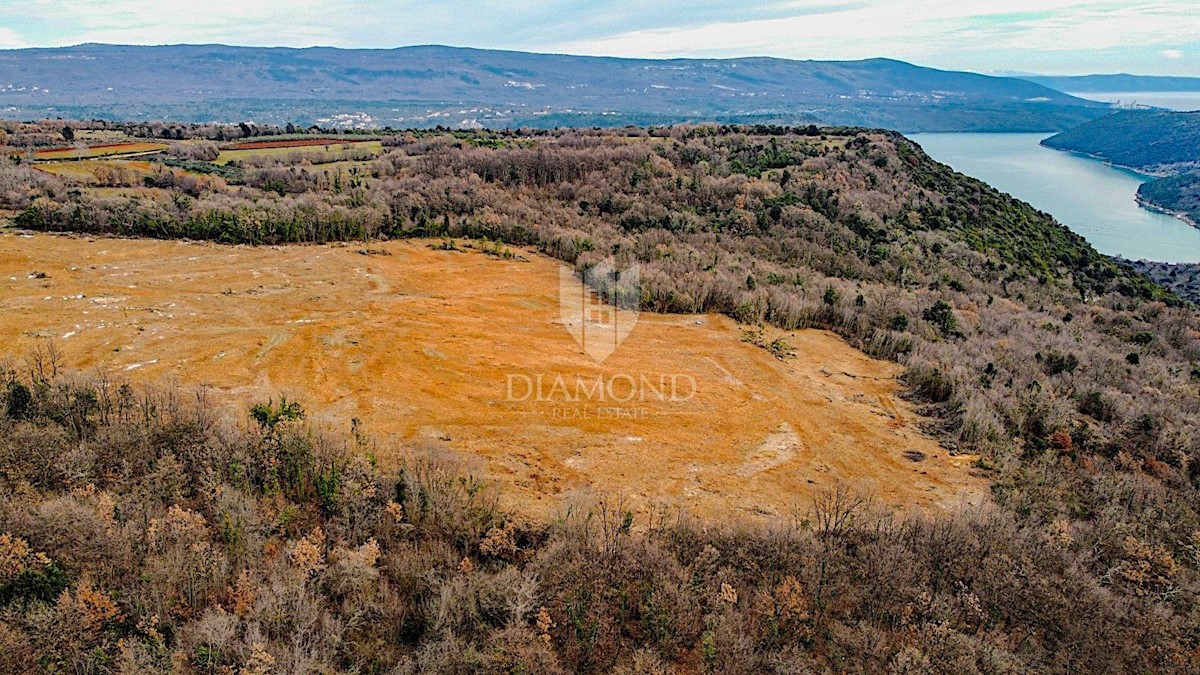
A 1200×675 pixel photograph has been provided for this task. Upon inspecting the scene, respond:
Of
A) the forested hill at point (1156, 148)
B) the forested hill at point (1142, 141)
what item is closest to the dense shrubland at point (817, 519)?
the forested hill at point (1156, 148)

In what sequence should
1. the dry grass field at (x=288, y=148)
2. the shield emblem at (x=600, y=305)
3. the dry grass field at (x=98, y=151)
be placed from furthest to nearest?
the dry grass field at (x=288, y=148), the dry grass field at (x=98, y=151), the shield emblem at (x=600, y=305)

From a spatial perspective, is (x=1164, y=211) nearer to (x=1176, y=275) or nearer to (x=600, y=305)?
(x=1176, y=275)

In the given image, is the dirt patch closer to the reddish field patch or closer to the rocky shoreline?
the reddish field patch

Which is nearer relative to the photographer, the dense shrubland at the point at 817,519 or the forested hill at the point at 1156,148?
the dense shrubland at the point at 817,519

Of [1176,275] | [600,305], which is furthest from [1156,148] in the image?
[600,305]

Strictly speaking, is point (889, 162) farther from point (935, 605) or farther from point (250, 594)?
point (250, 594)

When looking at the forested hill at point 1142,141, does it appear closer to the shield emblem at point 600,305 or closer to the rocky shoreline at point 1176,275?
the rocky shoreline at point 1176,275
